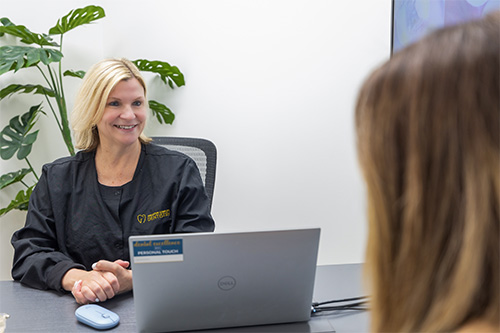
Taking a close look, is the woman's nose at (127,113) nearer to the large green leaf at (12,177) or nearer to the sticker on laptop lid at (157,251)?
the sticker on laptop lid at (157,251)

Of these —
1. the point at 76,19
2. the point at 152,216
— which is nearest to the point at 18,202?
the point at 76,19

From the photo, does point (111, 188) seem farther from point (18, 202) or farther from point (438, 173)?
point (438, 173)

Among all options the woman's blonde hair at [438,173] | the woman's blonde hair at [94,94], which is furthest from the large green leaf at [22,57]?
the woman's blonde hair at [438,173]

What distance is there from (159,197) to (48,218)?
0.37 metres

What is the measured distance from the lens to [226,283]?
117 cm

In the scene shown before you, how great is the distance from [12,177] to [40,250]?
52.1 inches

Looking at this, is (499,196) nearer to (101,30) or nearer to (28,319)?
(28,319)

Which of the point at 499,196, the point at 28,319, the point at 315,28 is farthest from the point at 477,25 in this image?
the point at 315,28

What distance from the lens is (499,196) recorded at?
548 mm

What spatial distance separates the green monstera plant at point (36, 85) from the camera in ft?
9.16

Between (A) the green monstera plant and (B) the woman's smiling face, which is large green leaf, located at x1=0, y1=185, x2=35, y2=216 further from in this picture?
(B) the woman's smiling face

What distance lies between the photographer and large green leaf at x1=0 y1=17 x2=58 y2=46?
9.17ft

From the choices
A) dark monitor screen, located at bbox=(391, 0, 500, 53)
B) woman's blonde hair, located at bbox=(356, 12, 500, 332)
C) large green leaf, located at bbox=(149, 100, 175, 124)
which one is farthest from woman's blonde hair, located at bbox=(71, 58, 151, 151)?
woman's blonde hair, located at bbox=(356, 12, 500, 332)

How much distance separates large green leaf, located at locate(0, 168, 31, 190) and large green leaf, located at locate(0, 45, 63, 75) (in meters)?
0.54
